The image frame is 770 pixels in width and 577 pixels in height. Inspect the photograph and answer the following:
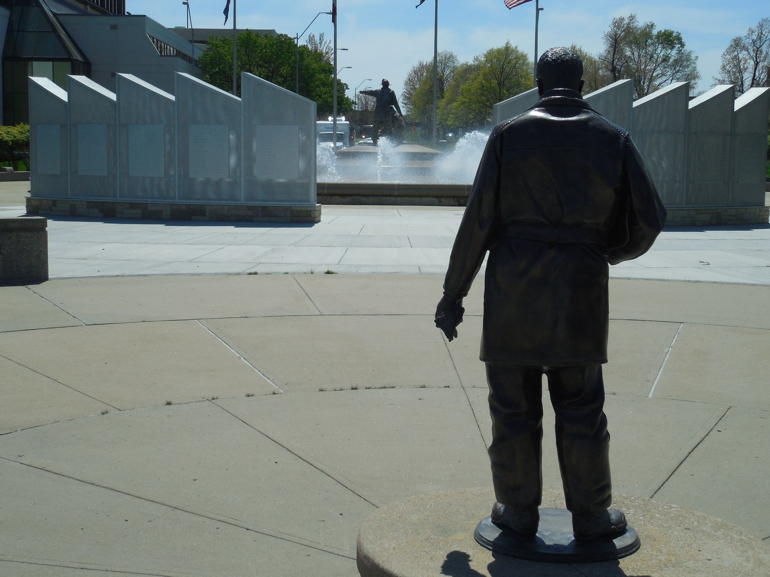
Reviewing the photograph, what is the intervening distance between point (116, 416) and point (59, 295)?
4.50 metres

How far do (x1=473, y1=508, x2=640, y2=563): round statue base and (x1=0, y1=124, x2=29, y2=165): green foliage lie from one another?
135 ft

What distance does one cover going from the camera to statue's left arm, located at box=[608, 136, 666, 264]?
10.7 ft

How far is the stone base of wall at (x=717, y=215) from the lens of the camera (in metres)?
19.8

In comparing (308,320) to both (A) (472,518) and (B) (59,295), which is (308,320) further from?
(A) (472,518)

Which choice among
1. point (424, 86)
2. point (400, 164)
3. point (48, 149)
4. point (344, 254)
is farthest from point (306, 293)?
point (424, 86)

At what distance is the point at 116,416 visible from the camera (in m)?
5.73

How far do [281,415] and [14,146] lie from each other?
130 feet

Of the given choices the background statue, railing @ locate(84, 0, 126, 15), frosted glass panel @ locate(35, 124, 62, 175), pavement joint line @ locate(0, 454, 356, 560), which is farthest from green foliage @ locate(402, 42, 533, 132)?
pavement joint line @ locate(0, 454, 356, 560)

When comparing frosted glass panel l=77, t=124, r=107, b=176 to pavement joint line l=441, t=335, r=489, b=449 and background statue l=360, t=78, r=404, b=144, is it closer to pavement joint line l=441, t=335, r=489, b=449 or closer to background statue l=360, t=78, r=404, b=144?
pavement joint line l=441, t=335, r=489, b=449

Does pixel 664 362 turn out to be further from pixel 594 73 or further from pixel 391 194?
pixel 594 73

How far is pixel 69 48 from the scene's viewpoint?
2213 inches

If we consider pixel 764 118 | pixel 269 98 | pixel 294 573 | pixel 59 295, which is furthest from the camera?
pixel 764 118

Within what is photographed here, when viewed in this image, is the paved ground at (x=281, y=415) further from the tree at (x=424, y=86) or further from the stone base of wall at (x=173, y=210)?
the tree at (x=424, y=86)

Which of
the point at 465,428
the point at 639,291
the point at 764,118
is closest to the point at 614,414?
the point at 465,428
